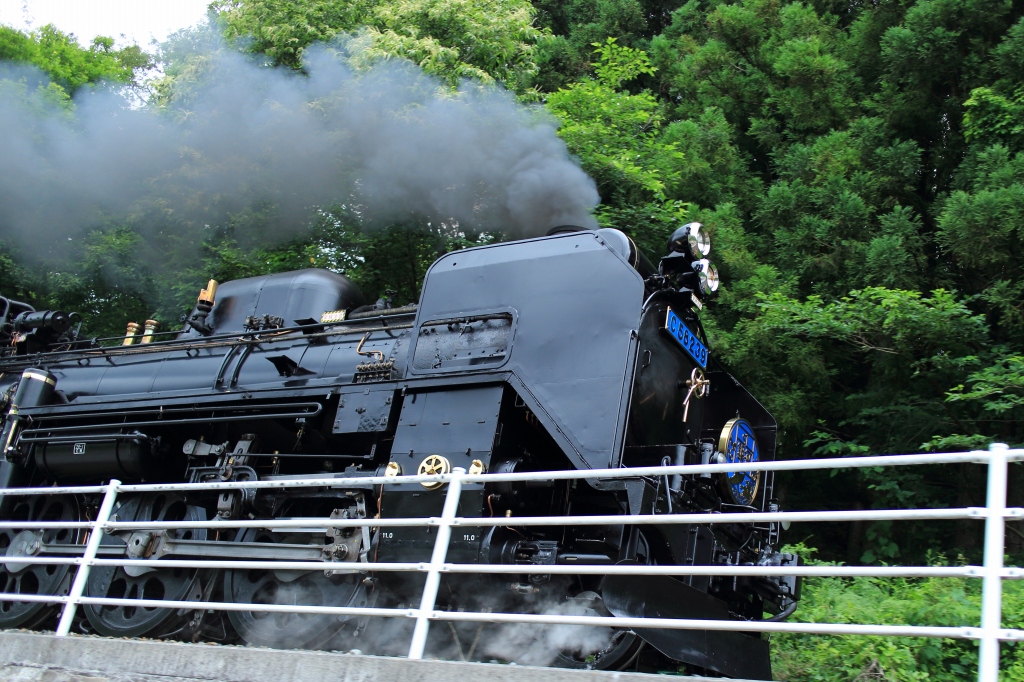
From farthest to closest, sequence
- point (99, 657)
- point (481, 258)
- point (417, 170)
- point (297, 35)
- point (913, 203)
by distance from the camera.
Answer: point (297, 35) → point (913, 203) → point (417, 170) → point (481, 258) → point (99, 657)

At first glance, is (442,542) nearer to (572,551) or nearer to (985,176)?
(572,551)

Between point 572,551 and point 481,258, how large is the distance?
6.79 ft

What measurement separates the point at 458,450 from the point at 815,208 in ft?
26.8

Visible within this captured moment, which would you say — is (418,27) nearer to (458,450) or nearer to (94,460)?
(94,460)

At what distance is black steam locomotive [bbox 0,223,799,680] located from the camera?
497 centimetres

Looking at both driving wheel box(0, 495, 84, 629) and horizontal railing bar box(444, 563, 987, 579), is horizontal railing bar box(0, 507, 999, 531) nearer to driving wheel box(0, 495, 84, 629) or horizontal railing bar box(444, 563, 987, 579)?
horizontal railing bar box(444, 563, 987, 579)

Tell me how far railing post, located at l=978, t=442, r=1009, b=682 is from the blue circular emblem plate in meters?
2.95

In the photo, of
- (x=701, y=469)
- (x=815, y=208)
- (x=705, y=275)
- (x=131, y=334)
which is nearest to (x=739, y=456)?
(x=705, y=275)

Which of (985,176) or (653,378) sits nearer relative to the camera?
(653,378)

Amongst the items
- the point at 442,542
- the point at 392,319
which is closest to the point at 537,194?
the point at 392,319

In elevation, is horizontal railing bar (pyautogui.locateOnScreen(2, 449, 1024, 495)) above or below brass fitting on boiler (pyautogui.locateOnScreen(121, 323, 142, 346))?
below

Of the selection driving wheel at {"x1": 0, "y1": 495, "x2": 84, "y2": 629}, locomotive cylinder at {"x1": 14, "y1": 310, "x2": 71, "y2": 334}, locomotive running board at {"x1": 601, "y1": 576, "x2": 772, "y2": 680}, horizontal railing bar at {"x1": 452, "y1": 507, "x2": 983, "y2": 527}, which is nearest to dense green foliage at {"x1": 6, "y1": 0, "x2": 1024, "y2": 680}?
locomotive running board at {"x1": 601, "y1": 576, "x2": 772, "y2": 680}

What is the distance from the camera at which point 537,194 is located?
8.28 metres

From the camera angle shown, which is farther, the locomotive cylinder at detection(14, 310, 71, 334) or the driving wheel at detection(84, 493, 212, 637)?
the locomotive cylinder at detection(14, 310, 71, 334)
